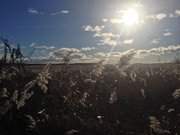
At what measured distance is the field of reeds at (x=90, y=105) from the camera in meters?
5.89

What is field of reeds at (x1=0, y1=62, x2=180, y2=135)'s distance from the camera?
5895 millimetres

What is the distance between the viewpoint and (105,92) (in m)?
7.86

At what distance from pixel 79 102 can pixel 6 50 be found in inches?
135

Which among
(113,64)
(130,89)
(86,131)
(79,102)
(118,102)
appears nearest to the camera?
(86,131)

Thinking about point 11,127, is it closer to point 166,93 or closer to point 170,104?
point 170,104

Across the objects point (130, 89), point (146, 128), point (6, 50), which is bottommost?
point (146, 128)

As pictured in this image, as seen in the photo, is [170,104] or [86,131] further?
[170,104]

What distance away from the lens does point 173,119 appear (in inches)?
246

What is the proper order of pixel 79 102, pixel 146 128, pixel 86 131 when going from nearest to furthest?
pixel 86 131 → pixel 146 128 → pixel 79 102

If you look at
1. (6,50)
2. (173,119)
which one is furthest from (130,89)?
(6,50)

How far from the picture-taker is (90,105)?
699cm

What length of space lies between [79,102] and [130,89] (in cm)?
156

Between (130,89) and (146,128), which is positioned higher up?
(130,89)

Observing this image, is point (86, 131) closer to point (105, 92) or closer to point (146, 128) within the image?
point (146, 128)
